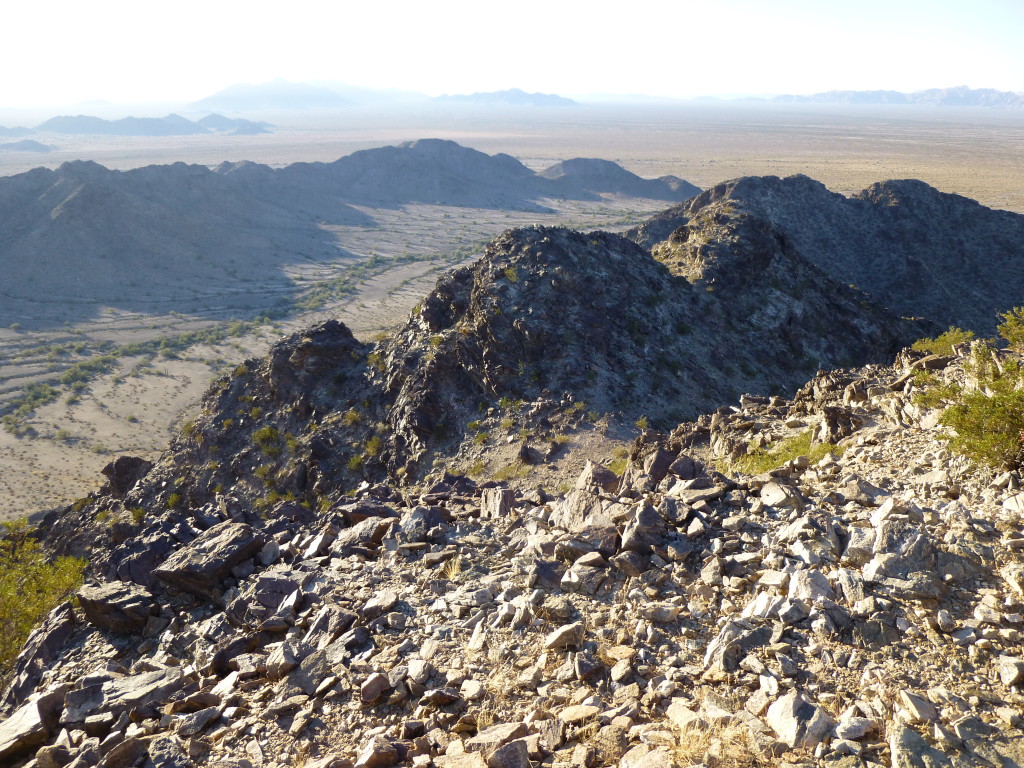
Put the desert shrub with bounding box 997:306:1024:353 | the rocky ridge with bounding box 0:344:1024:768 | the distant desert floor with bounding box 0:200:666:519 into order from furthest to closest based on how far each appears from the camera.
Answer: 1. the distant desert floor with bounding box 0:200:666:519
2. the desert shrub with bounding box 997:306:1024:353
3. the rocky ridge with bounding box 0:344:1024:768

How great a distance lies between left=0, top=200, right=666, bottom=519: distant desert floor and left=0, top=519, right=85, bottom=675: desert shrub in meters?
17.5

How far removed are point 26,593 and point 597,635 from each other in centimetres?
1322

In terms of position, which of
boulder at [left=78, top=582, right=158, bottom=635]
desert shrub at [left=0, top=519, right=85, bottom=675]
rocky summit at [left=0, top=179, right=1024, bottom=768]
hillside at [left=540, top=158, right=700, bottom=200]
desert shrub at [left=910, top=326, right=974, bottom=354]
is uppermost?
hillside at [left=540, top=158, right=700, bottom=200]

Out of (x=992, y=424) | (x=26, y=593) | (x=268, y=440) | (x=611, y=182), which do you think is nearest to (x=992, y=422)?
(x=992, y=424)

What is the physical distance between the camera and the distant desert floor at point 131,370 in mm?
34219

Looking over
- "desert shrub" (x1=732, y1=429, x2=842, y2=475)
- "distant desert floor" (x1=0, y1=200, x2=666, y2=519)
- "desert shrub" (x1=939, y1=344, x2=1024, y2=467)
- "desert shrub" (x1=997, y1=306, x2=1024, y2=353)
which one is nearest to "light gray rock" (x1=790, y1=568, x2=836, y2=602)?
"desert shrub" (x1=939, y1=344, x2=1024, y2=467)

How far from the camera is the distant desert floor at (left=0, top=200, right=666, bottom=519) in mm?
34219

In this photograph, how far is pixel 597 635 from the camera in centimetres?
723

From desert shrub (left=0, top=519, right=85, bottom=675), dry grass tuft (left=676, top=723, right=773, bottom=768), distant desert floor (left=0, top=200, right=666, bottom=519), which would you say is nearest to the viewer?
dry grass tuft (left=676, top=723, right=773, bottom=768)

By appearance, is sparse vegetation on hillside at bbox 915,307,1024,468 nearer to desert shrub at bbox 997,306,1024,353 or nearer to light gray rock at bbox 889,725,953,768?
desert shrub at bbox 997,306,1024,353

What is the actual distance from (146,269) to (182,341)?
28.7 meters

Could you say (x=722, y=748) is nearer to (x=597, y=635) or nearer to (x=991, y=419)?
(x=597, y=635)

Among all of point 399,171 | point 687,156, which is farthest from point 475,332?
point 687,156

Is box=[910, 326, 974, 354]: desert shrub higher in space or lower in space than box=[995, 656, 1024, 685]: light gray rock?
higher
